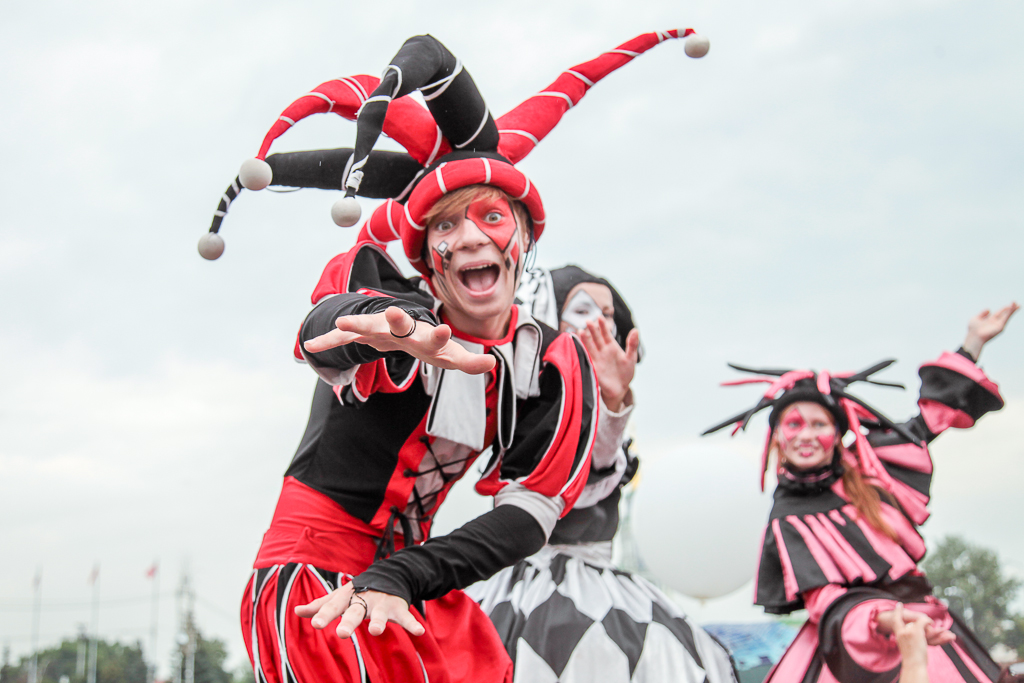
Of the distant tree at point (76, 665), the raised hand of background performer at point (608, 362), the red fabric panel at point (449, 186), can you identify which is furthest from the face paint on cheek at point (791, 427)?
the distant tree at point (76, 665)

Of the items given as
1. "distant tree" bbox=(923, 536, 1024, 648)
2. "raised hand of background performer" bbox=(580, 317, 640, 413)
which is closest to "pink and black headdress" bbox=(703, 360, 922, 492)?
"raised hand of background performer" bbox=(580, 317, 640, 413)

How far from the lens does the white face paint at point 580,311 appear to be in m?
2.93

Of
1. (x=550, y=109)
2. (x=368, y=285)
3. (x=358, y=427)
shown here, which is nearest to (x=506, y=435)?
(x=358, y=427)

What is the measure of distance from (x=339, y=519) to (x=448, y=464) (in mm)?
260

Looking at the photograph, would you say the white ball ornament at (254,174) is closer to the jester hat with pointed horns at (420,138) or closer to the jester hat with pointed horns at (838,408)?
the jester hat with pointed horns at (420,138)

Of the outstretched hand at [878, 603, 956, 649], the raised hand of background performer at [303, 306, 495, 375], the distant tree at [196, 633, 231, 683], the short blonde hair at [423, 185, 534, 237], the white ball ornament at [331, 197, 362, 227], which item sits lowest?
the distant tree at [196, 633, 231, 683]

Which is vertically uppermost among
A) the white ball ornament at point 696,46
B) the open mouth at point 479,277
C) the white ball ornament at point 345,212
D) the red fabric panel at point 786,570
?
the white ball ornament at point 696,46

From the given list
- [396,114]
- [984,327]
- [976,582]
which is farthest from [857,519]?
[976,582]

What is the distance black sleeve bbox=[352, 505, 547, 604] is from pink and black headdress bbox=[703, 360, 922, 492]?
1.97 m

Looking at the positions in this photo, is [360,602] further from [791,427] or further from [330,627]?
[791,427]

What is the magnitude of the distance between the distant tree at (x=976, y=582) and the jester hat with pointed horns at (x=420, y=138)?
14388mm

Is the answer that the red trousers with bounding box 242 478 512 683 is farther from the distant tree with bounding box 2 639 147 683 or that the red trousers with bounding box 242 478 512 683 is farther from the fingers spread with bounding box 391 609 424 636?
the distant tree with bounding box 2 639 147 683

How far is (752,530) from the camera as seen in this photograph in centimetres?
449

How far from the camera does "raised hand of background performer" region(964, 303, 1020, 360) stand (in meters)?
3.42
